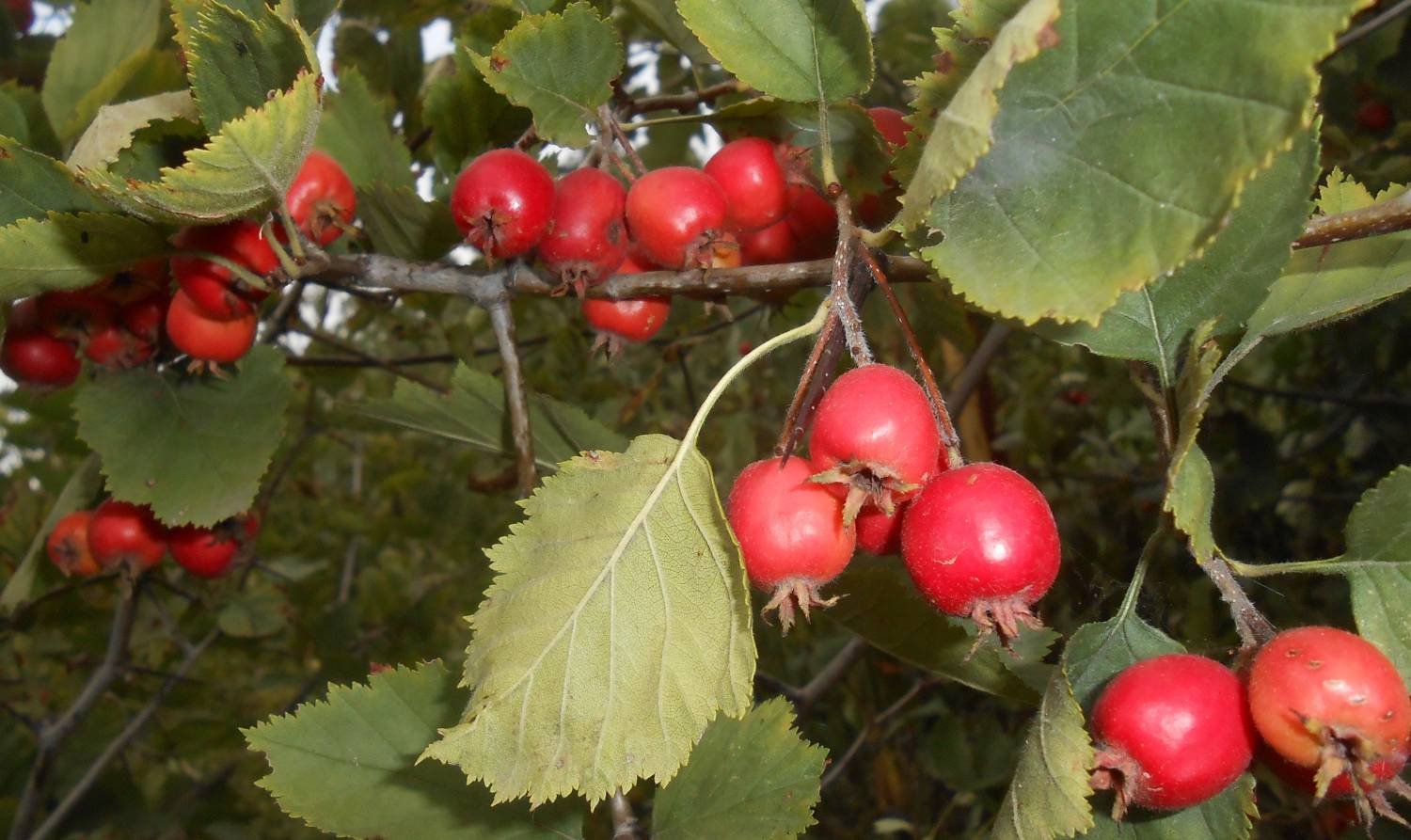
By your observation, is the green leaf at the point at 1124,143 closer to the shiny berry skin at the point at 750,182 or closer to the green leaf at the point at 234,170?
the shiny berry skin at the point at 750,182

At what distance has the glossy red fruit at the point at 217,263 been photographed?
1.51 meters

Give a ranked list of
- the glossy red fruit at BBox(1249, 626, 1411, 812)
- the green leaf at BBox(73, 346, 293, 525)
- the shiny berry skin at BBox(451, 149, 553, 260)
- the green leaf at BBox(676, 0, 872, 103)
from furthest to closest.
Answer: the green leaf at BBox(73, 346, 293, 525) < the shiny berry skin at BBox(451, 149, 553, 260) < the green leaf at BBox(676, 0, 872, 103) < the glossy red fruit at BBox(1249, 626, 1411, 812)

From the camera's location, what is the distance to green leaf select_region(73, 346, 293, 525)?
1.81 m

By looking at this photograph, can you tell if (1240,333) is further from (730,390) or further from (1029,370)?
(1029,370)

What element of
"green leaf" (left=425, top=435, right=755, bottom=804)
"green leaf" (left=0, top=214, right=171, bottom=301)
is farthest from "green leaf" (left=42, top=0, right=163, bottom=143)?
"green leaf" (left=425, top=435, right=755, bottom=804)

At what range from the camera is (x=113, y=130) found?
4.66 ft

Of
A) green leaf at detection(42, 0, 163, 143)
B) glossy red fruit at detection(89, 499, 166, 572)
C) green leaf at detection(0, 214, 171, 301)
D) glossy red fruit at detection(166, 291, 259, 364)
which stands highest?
green leaf at detection(42, 0, 163, 143)

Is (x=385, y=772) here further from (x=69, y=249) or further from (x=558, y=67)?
(x=558, y=67)

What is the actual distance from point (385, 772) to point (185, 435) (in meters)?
0.83

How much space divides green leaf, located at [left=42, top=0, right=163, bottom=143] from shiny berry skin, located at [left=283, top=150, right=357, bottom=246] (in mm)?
487

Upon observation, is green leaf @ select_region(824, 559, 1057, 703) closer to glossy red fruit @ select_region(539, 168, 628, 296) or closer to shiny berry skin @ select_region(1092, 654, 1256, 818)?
shiny berry skin @ select_region(1092, 654, 1256, 818)

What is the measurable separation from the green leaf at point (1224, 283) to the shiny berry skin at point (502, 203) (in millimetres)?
746

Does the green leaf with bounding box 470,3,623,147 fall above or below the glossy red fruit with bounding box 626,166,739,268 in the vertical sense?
above

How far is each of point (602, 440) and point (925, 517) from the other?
3.36 ft
